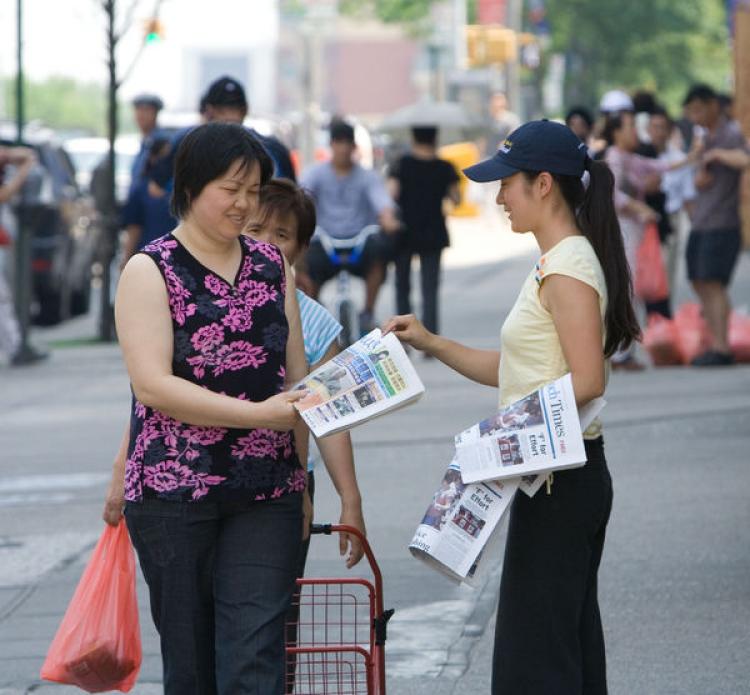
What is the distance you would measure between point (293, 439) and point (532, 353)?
1.94 ft

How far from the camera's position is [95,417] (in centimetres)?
1224

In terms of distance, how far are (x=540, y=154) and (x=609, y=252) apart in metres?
0.28

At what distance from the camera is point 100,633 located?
4.59 meters

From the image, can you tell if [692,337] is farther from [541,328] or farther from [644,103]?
[541,328]

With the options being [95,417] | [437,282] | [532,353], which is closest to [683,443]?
[95,417]

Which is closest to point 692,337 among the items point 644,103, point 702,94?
point 702,94

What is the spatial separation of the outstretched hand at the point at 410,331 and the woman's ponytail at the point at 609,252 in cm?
43

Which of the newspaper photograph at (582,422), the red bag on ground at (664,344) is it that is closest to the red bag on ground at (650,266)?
the red bag on ground at (664,344)

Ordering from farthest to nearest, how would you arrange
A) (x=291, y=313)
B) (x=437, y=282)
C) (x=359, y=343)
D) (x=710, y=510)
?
1. (x=437, y=282)
2. (x=710, y=510)
3. (x=291, y=313)
4. (x=359, y=343)

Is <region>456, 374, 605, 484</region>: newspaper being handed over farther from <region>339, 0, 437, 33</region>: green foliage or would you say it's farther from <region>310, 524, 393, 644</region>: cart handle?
Answer: <region>339, 0, 437, 33</region>: green foliage

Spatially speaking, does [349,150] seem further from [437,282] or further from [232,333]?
[232,333]

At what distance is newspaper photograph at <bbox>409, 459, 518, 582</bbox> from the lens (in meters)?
4.43

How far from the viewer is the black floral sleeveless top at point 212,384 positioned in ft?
14.0

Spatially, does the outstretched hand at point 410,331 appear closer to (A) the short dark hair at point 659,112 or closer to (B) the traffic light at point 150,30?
(A) the short dark hair at point 659,112
